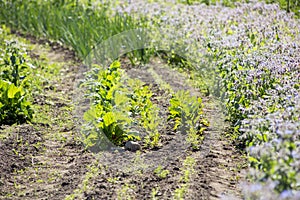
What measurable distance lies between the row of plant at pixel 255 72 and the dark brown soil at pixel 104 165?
31 centimetres

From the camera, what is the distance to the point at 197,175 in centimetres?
447

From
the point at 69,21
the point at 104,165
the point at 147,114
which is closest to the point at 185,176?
the point at 104,165

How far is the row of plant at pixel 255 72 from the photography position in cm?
315

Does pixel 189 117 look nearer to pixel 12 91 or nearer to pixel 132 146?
pixel 132 146

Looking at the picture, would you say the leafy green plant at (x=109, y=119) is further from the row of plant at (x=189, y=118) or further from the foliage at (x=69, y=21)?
the foliage at (x=69, y=21)

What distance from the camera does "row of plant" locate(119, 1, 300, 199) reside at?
10.3ft

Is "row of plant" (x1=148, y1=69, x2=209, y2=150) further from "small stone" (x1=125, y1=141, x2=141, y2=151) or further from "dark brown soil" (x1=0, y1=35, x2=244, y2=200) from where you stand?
"small stone" (x1=125, y1=141, x2=141, y2=151)

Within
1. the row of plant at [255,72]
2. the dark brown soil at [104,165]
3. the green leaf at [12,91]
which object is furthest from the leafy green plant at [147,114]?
the green leaf at [12,91]

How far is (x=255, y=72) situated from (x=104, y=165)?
1.63 metres

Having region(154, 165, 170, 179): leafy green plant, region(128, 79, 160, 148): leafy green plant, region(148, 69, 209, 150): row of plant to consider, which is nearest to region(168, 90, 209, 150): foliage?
region(148, 69, 209, 150): row of plant

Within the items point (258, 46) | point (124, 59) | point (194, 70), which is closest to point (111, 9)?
point (124, 59)

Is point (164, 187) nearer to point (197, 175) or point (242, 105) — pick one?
point (197, 175)

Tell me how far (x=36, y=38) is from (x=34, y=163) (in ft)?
18.2

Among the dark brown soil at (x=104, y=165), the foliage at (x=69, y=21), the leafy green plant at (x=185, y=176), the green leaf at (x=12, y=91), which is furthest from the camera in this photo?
the foliage at (x=69, y=21)
